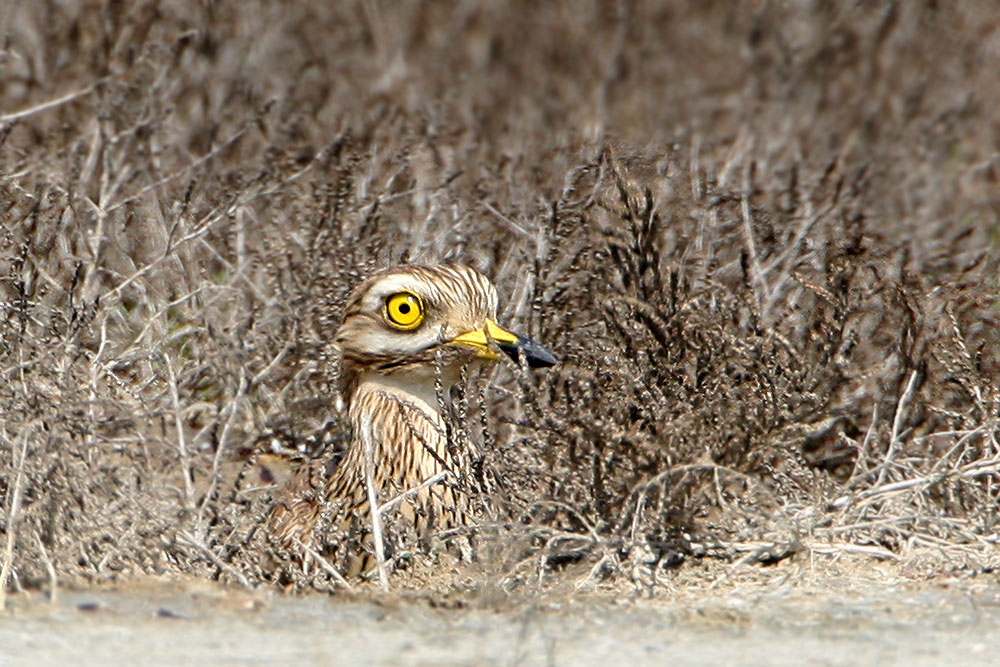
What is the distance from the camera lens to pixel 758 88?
9.70m

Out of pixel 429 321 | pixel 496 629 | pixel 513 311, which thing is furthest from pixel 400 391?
pixel 496 629

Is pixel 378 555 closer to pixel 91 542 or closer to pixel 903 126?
pixel 91 542

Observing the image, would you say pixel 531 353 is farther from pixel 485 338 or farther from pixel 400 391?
pixel 400 391

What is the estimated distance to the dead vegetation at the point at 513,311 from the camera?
15.3 ft

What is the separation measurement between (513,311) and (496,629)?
2.11 metres

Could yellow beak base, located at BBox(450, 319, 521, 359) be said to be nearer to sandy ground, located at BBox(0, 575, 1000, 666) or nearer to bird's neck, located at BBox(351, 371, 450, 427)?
bird's neck, located at BBox(351, 371, 450, 427)

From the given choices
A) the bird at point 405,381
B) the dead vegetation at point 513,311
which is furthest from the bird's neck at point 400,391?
the dead vegetation at point 513,311

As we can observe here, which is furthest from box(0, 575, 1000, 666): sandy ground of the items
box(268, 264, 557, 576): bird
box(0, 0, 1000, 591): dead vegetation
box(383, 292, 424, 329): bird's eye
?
box(383, 292, 424, 329): bird's eye

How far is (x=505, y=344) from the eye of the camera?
17.0 ft

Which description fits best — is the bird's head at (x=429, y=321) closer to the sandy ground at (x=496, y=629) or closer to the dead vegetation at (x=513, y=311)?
the dead vegetation at (x=513, y=311)

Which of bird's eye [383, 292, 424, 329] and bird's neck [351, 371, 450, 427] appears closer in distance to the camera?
bird's eye [383, 292, 424, 329]

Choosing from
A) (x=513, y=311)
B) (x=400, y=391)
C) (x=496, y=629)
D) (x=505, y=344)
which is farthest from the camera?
(x=513, y=311)

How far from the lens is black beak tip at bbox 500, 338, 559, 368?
5.04 meters

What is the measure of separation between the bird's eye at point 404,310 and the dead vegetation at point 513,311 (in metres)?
0.29
